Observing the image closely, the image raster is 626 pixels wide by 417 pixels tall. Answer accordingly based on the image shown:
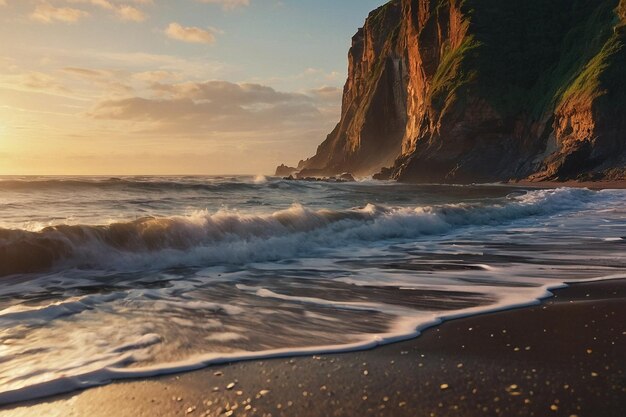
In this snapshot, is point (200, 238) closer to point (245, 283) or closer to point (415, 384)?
point (245, 283)

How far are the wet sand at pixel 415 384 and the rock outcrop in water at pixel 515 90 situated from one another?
4085 cm

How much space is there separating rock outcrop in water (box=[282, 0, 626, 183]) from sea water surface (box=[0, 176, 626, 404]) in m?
34.4

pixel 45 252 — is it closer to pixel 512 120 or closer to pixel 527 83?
pixel 512 120

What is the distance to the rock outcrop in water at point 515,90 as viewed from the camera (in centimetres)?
4281

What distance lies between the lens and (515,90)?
5662cm

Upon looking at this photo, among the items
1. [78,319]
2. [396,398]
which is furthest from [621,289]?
[78,319]

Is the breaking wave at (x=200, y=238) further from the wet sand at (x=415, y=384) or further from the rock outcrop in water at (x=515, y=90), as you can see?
the rock outcrop in water at (x=515, y=90)

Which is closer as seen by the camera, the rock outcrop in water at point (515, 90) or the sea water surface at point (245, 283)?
the sea water surface at point (245, 283)

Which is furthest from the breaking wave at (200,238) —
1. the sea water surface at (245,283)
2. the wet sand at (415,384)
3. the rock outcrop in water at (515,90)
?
the rock outcrop in water at (515,90)

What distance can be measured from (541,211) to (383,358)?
1716cm

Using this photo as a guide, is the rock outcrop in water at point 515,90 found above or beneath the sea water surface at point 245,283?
above

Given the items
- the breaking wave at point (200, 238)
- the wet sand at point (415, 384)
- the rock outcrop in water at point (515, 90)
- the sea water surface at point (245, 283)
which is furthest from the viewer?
the rock outcrop in water at point (515, 90)

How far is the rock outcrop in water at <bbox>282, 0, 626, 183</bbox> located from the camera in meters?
42.8

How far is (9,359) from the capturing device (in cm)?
374
